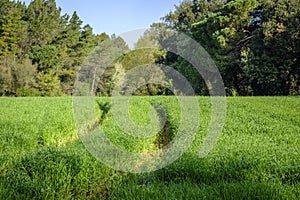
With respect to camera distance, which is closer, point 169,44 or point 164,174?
point 164,174

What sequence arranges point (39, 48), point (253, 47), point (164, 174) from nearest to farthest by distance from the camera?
point (164, 174) < point (253, 47) < point (39, 48)

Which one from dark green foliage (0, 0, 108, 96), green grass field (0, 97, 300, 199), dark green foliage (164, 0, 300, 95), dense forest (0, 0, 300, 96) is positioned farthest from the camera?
dark green foliage (0, 0, 108, 96)

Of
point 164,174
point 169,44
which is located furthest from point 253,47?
point 164,174

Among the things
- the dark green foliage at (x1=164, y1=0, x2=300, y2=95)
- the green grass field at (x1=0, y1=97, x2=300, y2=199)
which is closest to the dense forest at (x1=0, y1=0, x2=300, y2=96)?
the dark green foliage at (x1=164, y1=0, x2=300, y2=95)

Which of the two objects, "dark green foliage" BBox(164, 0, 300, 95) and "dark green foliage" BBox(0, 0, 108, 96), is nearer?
"dark green foliage" BBox(164, 0, 300, 95)

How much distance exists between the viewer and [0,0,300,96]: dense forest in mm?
27453

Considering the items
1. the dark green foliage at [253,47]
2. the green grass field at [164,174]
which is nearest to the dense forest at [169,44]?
the dark green foliage at [253,47]

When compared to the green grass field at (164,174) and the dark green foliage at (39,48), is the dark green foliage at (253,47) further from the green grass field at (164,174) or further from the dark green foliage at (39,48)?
the green grass field at (164,174)

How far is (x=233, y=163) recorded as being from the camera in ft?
16.2

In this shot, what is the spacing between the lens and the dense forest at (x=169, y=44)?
1081 inches

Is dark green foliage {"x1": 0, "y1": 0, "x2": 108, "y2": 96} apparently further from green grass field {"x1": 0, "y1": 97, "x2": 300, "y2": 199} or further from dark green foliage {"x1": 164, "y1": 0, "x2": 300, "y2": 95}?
green grass field {"x1": 0, "y1": 97, "x2": 300, "y2": 199}

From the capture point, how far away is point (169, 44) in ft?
147

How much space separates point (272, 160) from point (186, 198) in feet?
7.35

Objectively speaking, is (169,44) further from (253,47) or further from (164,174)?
(164,174)
